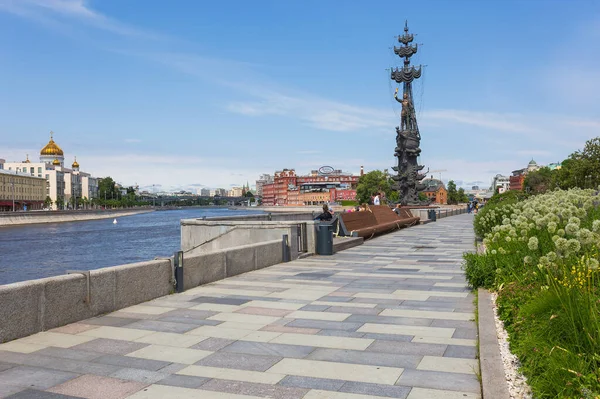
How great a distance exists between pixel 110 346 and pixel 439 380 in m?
3.58

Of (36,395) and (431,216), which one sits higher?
(431,216)

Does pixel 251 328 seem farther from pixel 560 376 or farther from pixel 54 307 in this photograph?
pixel 560 376

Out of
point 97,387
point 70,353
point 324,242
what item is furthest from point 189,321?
point 324,242

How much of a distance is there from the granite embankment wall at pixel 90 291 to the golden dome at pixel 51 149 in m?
190

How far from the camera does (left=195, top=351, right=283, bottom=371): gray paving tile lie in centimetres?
572

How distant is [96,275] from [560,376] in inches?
239

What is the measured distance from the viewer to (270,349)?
249 inches

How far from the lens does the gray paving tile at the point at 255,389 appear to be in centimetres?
489

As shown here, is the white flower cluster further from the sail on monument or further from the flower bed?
the sail on monument

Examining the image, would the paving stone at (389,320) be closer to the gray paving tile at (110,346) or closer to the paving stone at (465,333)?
the paving stone at (465,333)

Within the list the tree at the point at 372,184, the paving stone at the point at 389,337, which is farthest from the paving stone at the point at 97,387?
the tree at the point at 372,184

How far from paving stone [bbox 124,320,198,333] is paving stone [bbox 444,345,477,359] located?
316cm

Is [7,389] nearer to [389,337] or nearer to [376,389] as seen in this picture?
[376,389]

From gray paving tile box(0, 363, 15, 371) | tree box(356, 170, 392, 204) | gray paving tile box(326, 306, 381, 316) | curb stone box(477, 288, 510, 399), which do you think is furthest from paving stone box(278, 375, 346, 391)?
tree box(356, 170, 392, 204)
